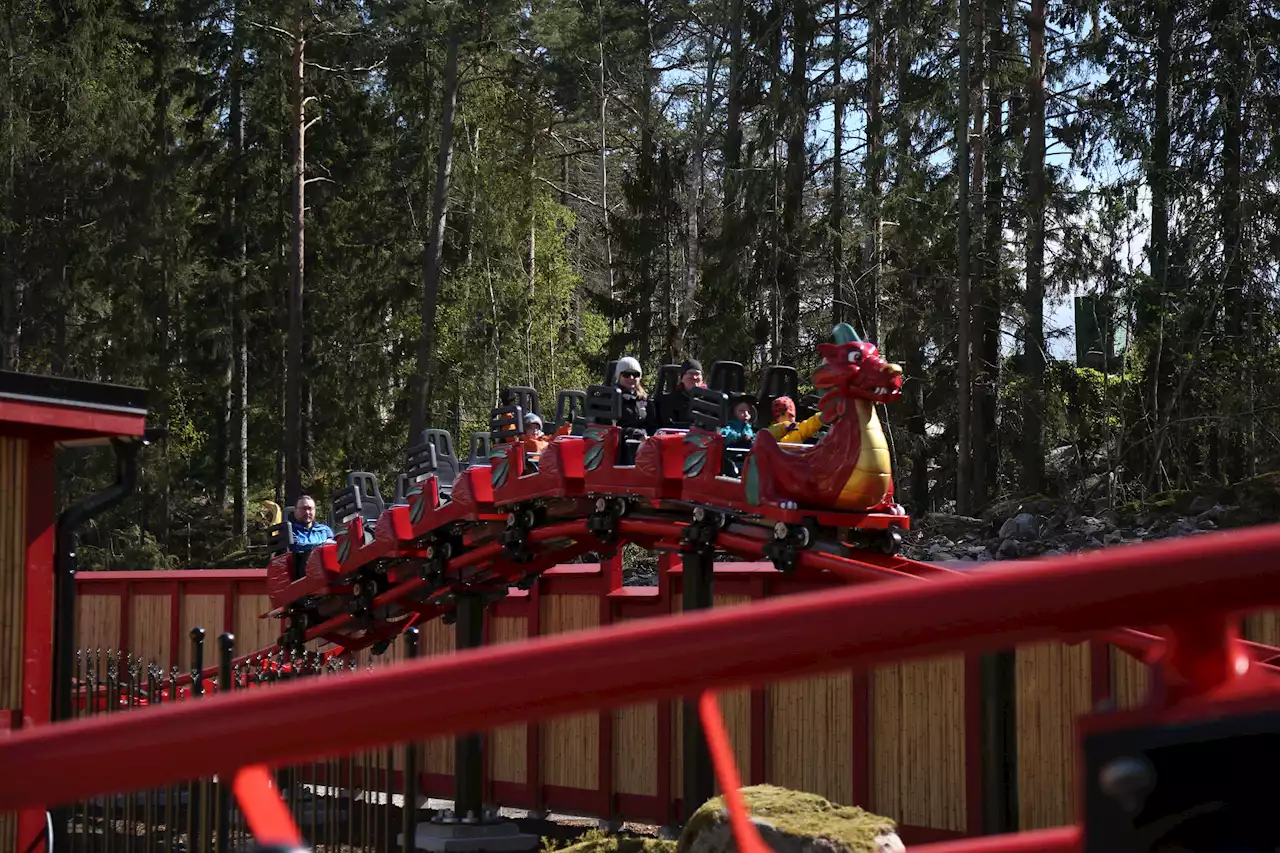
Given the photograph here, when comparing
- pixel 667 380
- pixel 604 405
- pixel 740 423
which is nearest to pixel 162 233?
pixel 667 380

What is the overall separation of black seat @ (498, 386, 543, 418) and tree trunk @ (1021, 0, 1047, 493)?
11.5 m

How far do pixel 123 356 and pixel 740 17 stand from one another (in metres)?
15.1

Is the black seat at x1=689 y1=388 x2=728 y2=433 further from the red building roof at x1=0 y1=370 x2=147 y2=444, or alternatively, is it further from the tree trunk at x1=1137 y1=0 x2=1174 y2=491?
the tree trunk at x1=1137 y1=0 x2=1174 y2=491

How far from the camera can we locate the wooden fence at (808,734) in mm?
8938

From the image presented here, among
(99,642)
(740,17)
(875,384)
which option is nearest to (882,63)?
(740,17)

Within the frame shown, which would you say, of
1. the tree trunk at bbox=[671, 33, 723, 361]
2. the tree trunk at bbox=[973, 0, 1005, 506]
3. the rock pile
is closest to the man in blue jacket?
the rock pile

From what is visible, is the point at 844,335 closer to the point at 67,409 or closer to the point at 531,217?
the point at 67,409

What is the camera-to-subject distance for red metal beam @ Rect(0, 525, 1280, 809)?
0.85 meters

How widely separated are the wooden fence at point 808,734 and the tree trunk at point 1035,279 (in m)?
10.9

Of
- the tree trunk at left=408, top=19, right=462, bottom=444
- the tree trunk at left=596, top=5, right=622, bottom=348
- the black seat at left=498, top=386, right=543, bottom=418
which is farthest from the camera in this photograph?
the tree trunk at left=596, top=5, right=622, bottom=348

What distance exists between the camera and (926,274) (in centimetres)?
2548

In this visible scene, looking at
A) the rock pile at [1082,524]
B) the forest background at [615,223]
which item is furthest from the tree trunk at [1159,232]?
the rock pile at [1082,524]

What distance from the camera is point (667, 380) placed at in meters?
10.6

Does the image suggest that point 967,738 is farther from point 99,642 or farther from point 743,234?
point 743,234
